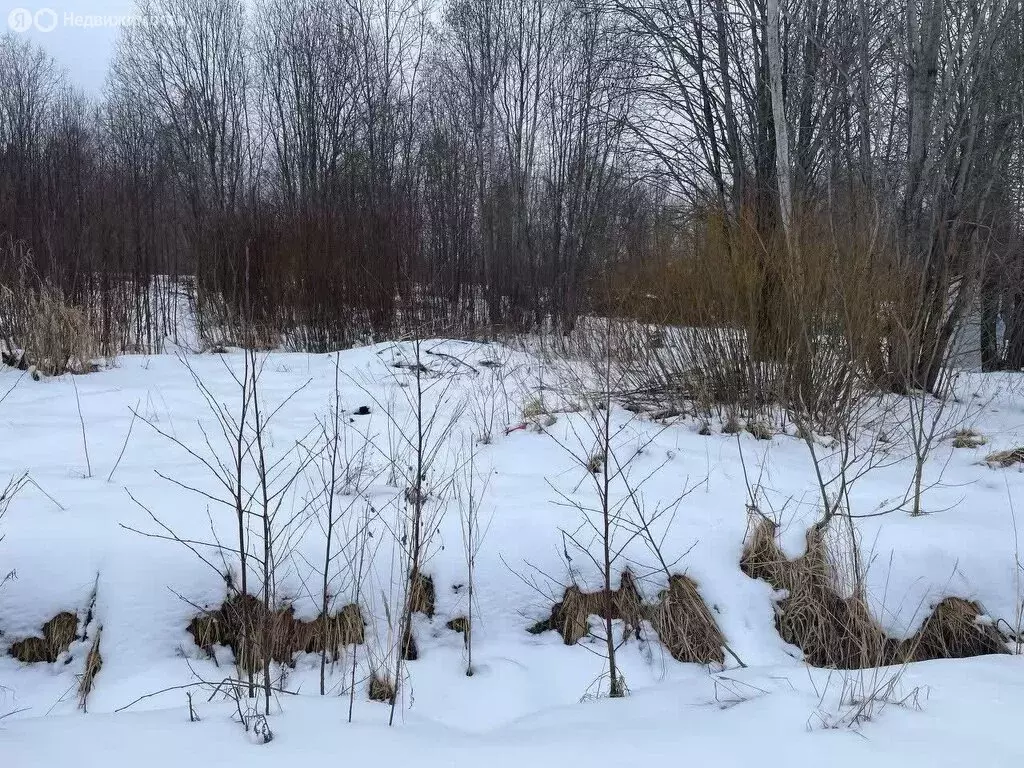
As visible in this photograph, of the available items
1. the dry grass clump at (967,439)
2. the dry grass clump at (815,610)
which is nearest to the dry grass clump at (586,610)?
the dry grass clump at (815,610)

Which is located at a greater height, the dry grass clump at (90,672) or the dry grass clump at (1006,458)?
the dry grass clump at (1006,458)

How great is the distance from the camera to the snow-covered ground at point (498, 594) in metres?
1.80

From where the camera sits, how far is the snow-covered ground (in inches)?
71.0

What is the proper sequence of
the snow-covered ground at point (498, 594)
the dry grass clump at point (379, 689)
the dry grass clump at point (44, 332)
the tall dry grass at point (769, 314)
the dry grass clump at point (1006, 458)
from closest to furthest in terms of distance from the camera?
the snow-covered ground at point (498, 594), the dry grass clump at point (379, 689), the dry grass clump at point (1006, 458), the tall dry grass at point (769, 314), the dry grass clump at point (44, 332)

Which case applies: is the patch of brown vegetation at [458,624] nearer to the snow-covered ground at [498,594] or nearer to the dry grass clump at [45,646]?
the snow-covered ground at [498,594]

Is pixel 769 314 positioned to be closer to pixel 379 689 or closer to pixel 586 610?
pixel 586 610

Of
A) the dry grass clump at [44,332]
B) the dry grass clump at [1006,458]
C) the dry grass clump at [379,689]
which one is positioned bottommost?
the dry grass clump at [379,689]

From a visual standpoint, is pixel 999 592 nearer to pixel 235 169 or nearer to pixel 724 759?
pixel 724 759

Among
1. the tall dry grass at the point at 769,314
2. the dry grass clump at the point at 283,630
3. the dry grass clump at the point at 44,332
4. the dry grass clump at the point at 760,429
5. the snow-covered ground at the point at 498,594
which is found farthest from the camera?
the dry grass clump at the point at 44,332

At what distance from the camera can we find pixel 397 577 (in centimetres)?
288

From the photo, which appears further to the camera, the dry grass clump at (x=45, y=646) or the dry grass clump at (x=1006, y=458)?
the dry grass clump at (x=1006, y=458)

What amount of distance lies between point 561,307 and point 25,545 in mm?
8409

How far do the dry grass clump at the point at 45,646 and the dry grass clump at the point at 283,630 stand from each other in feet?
1.57

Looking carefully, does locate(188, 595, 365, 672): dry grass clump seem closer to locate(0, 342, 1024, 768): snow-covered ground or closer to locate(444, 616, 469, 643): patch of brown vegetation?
locate(0, 342, 1024, 768): snow-covered ground
